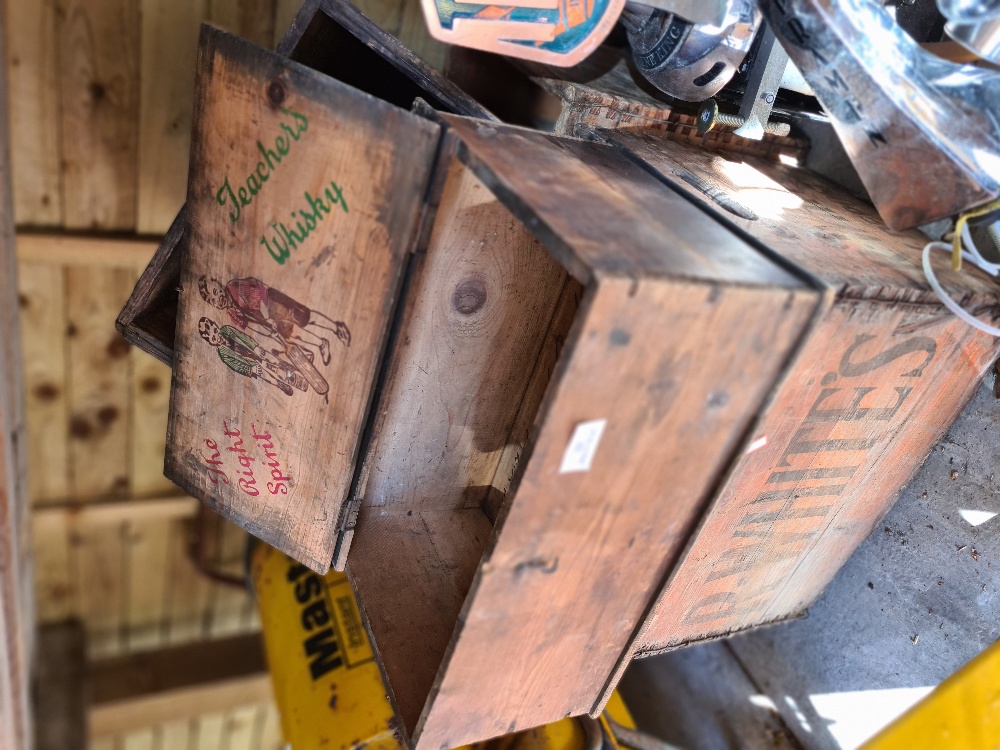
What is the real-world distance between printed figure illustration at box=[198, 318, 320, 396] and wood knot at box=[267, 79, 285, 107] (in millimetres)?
361

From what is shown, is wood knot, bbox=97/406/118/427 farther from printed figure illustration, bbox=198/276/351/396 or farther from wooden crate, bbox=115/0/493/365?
printed figure illustration, bbox=198/276/351/396

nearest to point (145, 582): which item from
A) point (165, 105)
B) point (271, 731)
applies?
point (271, 731)

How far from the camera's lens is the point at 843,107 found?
1.07 m

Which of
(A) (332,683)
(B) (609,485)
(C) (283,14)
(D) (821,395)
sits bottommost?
(A) (332,683)

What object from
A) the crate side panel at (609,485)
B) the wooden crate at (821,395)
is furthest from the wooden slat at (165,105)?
the crate side panel at (609,485)

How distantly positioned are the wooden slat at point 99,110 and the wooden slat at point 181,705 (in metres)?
1.72

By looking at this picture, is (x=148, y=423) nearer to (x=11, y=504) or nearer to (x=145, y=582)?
(x=11, y=504)

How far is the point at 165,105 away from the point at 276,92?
88cm

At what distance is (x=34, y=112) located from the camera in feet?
5.41

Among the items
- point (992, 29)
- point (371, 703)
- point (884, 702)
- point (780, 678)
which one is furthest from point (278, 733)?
point (992, 29)

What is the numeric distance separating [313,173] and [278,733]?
281 cm

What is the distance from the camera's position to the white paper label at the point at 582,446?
2.79 ft

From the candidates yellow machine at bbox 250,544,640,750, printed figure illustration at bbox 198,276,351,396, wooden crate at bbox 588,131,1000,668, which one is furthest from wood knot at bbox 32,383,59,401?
wooden crate at bbox 588,131,1000,668

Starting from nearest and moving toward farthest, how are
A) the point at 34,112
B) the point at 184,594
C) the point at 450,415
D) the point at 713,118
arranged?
1. the point at 713,118
2. the point at 450,415
3. the point at 34,112
4. the point at 184,594
